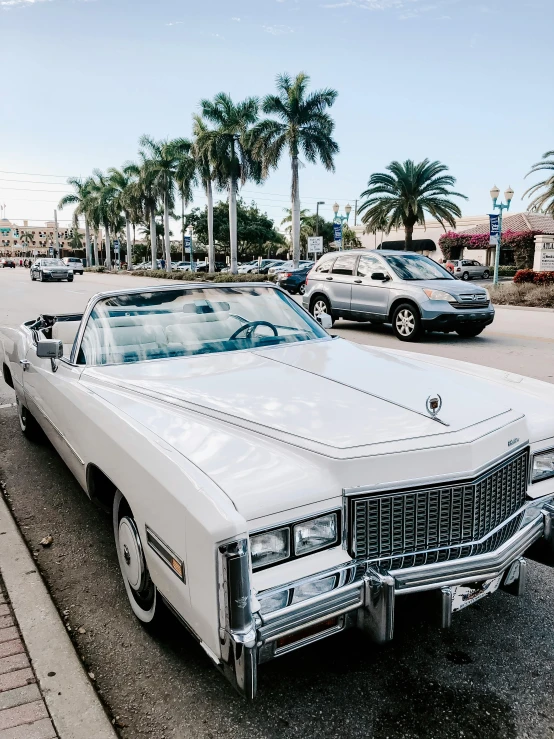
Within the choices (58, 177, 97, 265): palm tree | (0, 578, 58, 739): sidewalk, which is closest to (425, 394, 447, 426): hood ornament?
(0, 578, 58, 739): sidewalk

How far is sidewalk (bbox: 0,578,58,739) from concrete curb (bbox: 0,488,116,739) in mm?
25

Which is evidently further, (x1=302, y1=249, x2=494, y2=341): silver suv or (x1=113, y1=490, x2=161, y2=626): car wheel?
(x1=302, y1=249, x2=494, y2=341): silver suv

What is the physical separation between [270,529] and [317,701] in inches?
A: 31.8

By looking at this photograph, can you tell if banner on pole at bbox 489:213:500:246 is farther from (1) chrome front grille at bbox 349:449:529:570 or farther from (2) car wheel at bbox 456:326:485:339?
(1) chrome front grille at bbox 349:449:529:570

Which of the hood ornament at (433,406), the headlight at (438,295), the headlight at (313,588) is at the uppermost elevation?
the hood ornament at (433,406)

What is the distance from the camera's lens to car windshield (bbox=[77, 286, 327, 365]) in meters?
3.72

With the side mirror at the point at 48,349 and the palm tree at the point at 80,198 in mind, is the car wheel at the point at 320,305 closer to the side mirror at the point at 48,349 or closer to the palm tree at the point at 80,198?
the side mirror at the point at 48,349

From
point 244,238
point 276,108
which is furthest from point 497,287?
point 244,238

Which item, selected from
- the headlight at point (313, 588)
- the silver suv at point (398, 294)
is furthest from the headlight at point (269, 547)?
the silver suv at point (398, 294)

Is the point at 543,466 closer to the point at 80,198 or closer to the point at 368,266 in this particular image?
the point at 368,266

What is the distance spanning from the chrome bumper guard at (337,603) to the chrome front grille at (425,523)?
0.06m

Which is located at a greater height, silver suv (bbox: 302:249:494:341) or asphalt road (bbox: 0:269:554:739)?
silver suv (bbox: 302:249:494:341)

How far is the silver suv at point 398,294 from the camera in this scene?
11.8 meters

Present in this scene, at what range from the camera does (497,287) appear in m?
24.0
